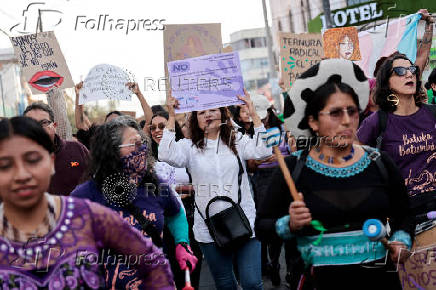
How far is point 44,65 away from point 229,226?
4417mm

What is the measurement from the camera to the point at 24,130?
2.45 m

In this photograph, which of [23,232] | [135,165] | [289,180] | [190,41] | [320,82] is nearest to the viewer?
[23,232]

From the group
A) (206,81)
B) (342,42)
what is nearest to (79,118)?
(206,81)

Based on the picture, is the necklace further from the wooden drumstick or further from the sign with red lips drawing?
the sign with red lips drawing

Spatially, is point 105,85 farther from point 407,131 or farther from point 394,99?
point 407,131

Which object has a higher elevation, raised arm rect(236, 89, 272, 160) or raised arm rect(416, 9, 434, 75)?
raised arm rect(416, 9, 434, 75)

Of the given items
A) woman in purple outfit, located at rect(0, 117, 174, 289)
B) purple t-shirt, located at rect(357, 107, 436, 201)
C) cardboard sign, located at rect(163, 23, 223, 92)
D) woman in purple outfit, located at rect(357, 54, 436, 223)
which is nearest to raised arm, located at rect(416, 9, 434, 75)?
woman in purple outfit, located at rect(357, 54, 436, 223)

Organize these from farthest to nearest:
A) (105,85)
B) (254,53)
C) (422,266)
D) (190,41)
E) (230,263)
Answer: (254,53) < (105,85) < (190,41) < (230,263) < (422,266)

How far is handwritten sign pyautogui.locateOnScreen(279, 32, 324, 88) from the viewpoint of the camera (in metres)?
8.80

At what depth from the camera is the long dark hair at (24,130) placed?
8.00 ft

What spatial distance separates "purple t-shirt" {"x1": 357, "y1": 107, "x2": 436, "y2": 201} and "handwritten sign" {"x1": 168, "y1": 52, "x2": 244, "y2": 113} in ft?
4.35

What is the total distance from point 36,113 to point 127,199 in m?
2.19

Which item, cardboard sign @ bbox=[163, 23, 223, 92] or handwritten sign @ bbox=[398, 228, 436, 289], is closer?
handwritten sign @ bbox=[398, 228, 436, 289]

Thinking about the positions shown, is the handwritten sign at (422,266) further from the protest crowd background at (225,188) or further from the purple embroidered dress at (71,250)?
the purple embroidered dress at (71,250)
